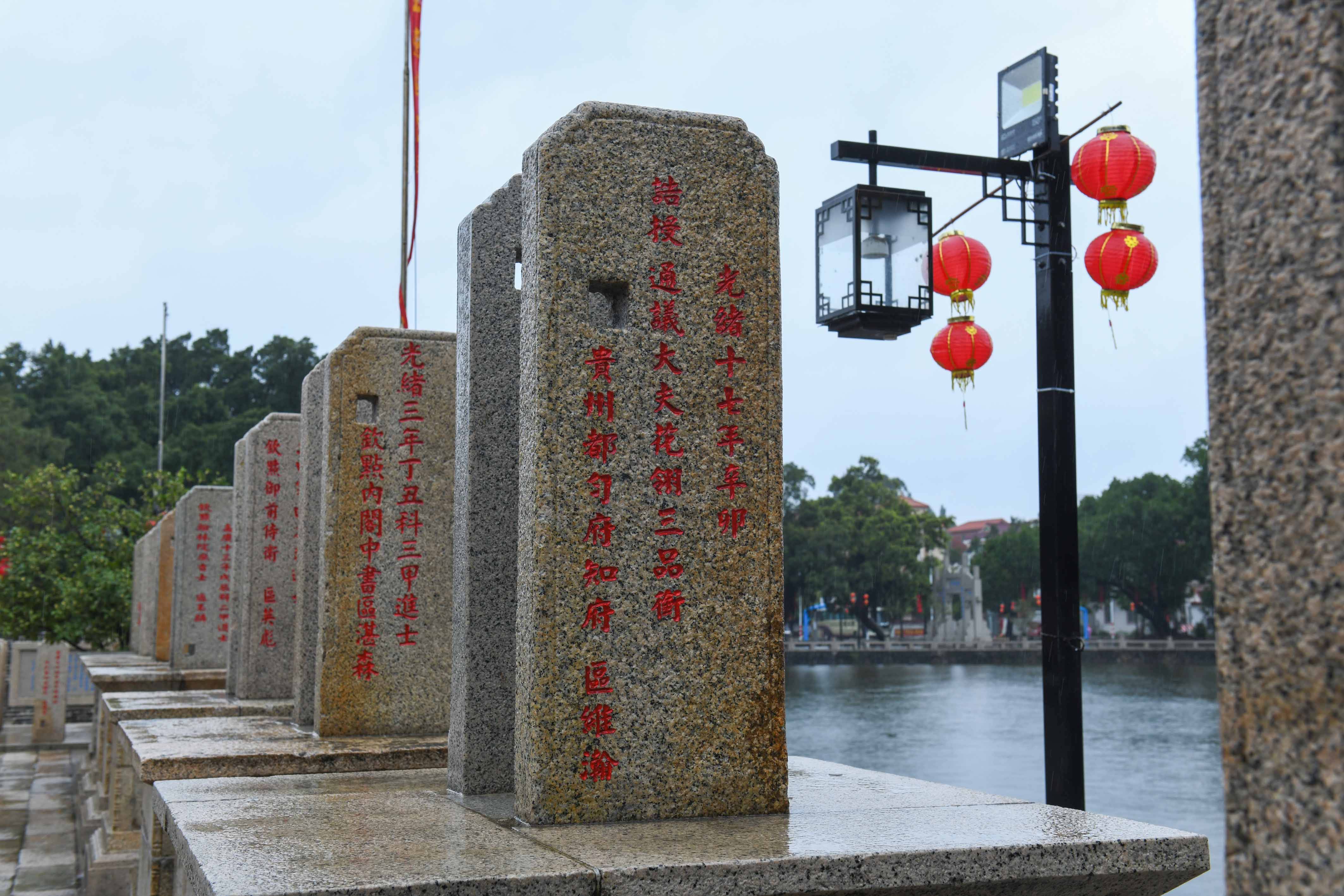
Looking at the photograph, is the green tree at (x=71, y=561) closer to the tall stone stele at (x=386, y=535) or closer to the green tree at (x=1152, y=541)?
the tall stone stele at (x=386, y=535)

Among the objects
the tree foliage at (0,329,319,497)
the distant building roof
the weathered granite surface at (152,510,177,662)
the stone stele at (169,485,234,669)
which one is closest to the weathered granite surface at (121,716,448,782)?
the stone stele at (169,485,234,669)

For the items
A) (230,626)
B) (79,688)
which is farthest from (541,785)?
(79,688)

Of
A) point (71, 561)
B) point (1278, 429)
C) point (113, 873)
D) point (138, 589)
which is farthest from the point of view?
point (71, 561)

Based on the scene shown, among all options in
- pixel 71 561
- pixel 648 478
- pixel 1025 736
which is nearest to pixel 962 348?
pixel 648 478

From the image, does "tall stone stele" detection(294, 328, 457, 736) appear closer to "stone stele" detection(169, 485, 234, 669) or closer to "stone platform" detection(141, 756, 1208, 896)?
"stone platform" detection(141, 756, 1208, 896)

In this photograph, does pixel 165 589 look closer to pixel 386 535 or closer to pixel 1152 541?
pixel 386 535

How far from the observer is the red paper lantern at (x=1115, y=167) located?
227 inches

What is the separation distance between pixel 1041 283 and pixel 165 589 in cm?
1048

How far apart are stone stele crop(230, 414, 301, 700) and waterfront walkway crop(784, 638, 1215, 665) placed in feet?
124

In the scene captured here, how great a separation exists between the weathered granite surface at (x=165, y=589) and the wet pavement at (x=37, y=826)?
1.45m

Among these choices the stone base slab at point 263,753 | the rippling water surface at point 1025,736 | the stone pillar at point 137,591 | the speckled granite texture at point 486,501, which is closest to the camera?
the speckled granite texture at point 486,501

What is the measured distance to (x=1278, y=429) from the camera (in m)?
1.08

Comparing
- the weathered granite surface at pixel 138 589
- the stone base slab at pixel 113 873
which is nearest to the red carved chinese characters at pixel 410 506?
the stone base slab at pixel 113 873

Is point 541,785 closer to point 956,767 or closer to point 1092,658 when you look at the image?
point 956,767
